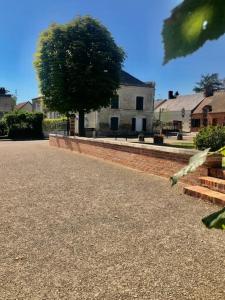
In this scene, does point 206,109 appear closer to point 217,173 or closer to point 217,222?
point 217,173

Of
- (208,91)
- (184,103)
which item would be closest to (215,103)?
(208,91)

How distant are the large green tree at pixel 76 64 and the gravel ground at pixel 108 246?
17326 mm

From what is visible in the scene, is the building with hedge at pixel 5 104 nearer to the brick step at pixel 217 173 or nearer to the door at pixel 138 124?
the door at pixel 138 124

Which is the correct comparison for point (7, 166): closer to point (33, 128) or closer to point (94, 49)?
point (94, 49)

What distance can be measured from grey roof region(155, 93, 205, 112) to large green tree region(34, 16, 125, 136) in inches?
1444

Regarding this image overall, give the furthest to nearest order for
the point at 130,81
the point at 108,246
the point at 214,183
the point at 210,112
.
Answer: the point at 210,112 < the point at 130,81 < the point at 214,183 < the point at 108,246

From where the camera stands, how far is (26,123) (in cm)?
4488

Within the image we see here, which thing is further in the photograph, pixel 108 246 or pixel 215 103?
pixel 215 103

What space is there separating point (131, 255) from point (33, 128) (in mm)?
41027

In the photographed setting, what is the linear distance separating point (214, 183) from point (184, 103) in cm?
5812

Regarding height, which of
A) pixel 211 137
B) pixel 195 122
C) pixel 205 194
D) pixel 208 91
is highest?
pixel 208 91

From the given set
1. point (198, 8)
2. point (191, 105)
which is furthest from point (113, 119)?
point (198, 8)

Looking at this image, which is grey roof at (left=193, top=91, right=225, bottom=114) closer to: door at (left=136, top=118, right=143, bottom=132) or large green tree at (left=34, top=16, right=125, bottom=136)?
door at (left=136, top=118, right=143, bottom=132)

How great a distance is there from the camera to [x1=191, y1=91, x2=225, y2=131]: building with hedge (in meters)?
55.3
